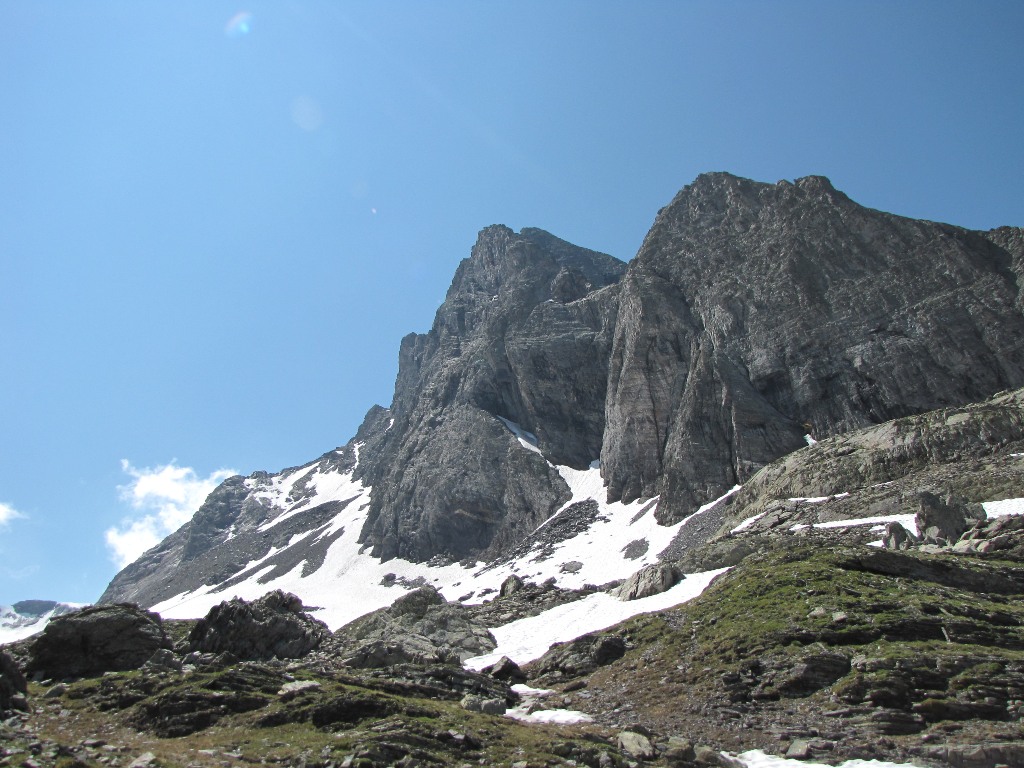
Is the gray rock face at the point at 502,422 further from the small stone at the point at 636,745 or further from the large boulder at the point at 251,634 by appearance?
the small stone at the point at 636,745

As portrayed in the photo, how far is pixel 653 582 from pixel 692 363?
71818mm

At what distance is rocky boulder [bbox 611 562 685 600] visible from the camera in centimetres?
3616

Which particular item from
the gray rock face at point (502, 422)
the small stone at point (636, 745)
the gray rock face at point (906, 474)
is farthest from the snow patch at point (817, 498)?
the gray rock face at point (502, 422)

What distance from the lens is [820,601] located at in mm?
24031

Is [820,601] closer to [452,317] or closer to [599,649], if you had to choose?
[599,649]

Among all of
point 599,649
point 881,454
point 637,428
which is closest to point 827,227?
point 637,428

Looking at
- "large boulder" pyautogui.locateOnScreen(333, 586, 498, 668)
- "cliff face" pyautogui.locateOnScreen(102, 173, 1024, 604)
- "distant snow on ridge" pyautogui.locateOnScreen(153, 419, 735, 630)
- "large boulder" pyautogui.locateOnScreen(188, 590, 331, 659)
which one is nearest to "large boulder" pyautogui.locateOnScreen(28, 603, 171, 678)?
"large boulder" pyautogui.locateOnScreen(188, 590, 331, 659)

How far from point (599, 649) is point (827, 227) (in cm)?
10080

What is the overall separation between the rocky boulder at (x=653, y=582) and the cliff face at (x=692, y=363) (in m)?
52.3

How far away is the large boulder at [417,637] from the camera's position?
28.7 m

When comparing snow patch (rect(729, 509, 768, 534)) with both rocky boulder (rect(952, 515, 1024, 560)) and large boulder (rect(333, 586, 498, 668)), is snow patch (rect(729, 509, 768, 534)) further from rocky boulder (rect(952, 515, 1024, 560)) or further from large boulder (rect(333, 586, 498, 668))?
large boulder (rect(333, 586, 498, 668))

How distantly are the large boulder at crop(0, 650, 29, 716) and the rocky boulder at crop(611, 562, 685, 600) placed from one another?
2832 centimetres

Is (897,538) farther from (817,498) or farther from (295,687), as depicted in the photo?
(295,687)

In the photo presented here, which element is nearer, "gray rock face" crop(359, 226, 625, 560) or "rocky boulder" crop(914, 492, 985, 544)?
"rocky boulder" crop(914, 492, 985, 544)
